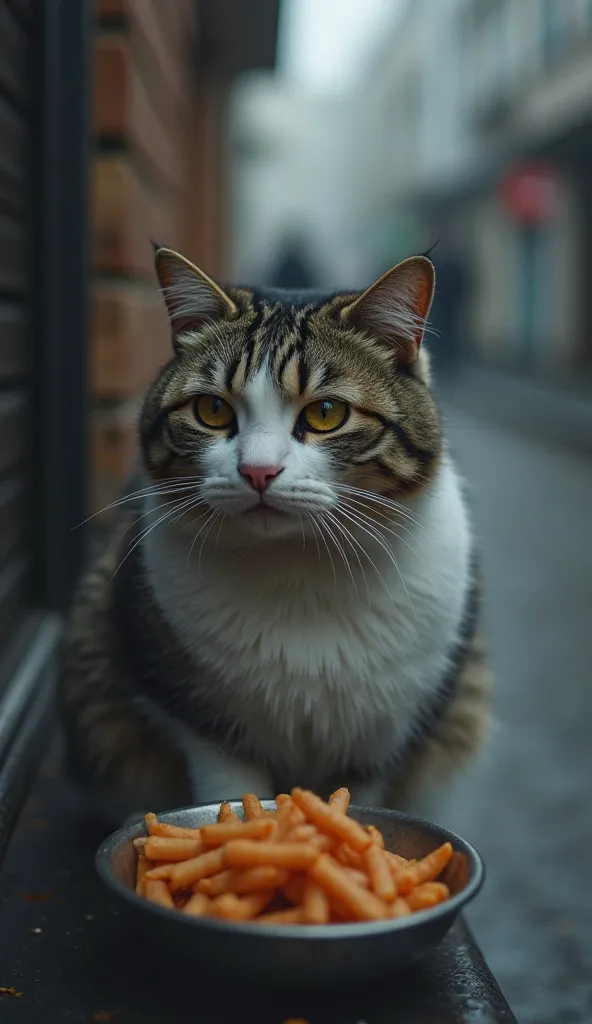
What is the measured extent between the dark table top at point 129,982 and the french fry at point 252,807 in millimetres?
189

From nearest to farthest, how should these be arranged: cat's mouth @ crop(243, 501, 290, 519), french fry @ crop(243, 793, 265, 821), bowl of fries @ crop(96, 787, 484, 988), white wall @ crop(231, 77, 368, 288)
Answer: bowl of fries @ crop(96, 787, 484, 988), french fry @ crop(243, 793, 265, 821), cat's mouth @ crop(243, 501, 290, 519), white wall @ crop(231, 77, 368, 288)

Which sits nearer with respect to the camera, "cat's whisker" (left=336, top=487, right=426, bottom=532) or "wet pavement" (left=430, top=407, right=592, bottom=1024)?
"cat's whisker" (left=336, top=487, right=426, bottom=532)

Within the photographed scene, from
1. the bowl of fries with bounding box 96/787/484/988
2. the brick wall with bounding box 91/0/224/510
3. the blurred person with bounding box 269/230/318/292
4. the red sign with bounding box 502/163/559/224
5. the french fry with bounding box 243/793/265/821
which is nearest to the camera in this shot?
the bowl of fries with bounding box 96/787/484/988

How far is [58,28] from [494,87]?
20.9 meters

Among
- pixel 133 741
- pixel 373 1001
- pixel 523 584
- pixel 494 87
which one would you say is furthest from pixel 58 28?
pixel 494 87

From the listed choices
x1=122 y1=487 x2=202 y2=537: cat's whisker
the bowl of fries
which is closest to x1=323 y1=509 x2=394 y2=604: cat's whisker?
x1=122 y1=487 x2=202 y2=537: cat's whisker

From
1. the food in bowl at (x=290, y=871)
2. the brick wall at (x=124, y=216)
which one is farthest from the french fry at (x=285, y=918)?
the brick wall at (x=124, y=216)

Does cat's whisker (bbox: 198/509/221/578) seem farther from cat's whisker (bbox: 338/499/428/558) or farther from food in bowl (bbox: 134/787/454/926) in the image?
food in bowl (bbox: 134/787/454/926)

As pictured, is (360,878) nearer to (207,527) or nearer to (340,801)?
(340,801)

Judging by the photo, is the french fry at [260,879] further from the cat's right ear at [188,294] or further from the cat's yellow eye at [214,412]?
the cat's right ear at [188,294]

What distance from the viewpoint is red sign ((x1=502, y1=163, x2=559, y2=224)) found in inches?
691

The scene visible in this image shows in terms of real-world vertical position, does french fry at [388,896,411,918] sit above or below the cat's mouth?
below

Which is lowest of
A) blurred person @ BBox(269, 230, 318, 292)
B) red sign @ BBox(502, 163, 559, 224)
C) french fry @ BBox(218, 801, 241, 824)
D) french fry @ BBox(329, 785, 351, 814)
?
french fry @ BBox(218, 801, 241, 824)

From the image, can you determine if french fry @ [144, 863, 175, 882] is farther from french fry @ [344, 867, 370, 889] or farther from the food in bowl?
french fry @ [344, 867, 370, 889]
